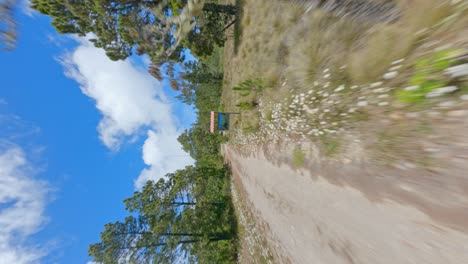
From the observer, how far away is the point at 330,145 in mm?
5336

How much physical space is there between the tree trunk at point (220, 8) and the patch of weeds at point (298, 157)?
9.81 m

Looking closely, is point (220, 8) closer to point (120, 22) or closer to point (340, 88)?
point (120, 22)

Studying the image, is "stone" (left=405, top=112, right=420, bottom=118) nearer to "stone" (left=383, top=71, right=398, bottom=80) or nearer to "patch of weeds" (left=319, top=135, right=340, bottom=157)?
"stone" (left=383, top=71, right=398, bottom=80)

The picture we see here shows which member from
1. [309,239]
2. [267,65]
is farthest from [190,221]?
[267,65]

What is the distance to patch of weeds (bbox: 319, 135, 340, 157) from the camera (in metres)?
5.13

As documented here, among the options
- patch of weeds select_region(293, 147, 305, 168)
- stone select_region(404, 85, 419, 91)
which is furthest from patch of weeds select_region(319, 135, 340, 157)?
stone select_region(404, 85, 419, 91)

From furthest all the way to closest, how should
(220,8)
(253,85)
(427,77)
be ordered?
(220,8) → (253,85) → (427,77)

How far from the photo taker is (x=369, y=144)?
430cm

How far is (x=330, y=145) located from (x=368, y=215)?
1731 millimetres

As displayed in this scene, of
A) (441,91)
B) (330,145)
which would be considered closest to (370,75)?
(441,91)

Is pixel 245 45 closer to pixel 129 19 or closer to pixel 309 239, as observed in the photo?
pixel 129 19

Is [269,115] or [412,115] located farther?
[269,115]

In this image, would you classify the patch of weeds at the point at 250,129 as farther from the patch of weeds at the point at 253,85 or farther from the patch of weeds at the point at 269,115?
the patch of weeds at the point at 253,85

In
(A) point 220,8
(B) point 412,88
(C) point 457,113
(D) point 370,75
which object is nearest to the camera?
(C) point 457,113
